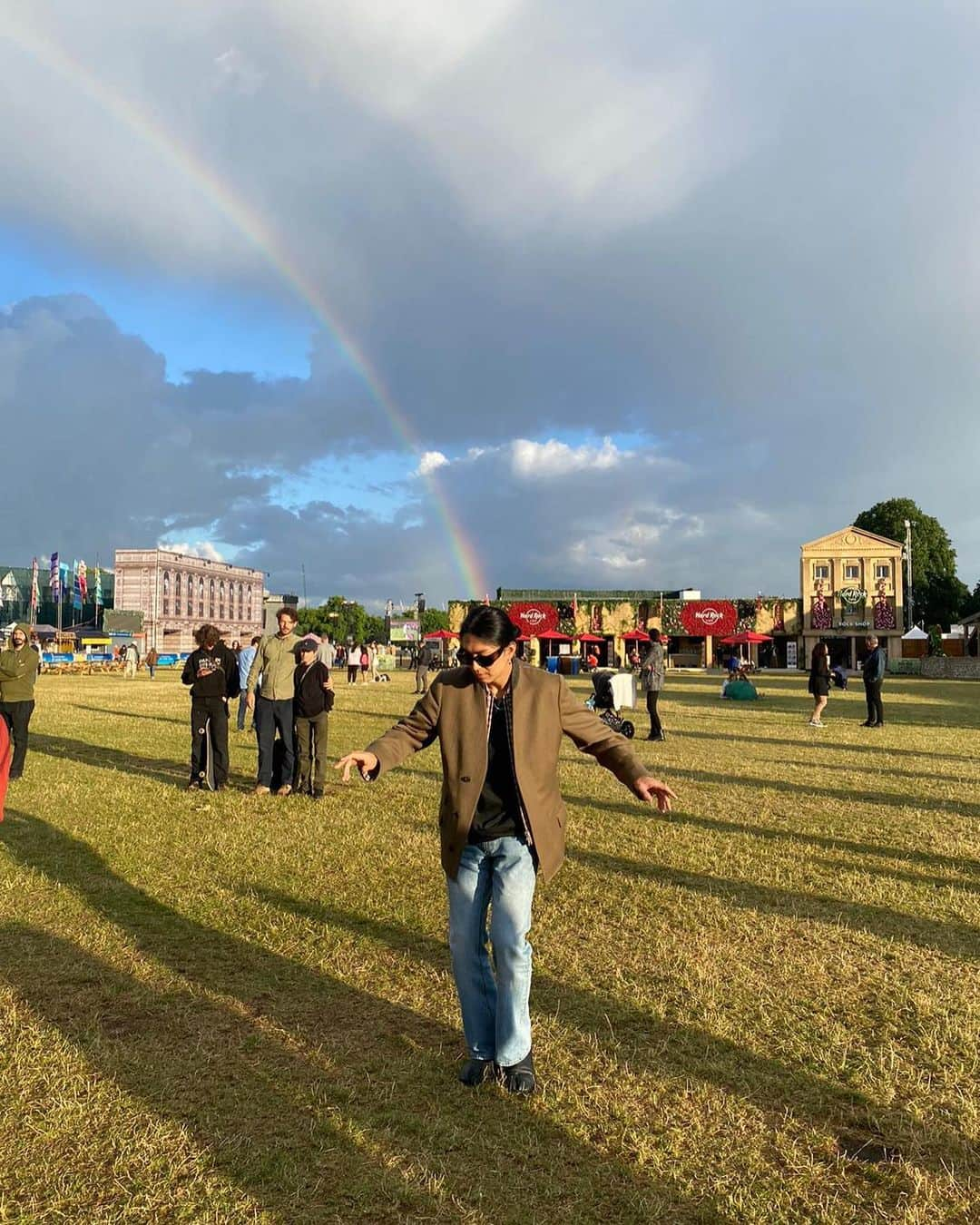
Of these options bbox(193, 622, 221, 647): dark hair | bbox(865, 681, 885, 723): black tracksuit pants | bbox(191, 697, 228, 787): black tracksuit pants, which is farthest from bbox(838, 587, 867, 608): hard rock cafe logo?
bbox(193, 622, 221, 647): dark hair

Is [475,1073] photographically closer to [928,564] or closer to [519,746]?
[519,746]

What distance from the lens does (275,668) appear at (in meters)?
9.79

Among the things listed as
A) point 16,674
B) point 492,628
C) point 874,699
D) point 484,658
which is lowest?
point 874,699

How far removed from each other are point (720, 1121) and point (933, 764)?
11039mm

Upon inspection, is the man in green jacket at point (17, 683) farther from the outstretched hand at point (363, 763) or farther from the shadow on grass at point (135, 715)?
the outstretched hand at point (363, 763)

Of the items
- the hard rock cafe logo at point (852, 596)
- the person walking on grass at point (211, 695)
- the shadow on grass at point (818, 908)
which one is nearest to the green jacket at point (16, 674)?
the person walking on grass at point (211, 695)

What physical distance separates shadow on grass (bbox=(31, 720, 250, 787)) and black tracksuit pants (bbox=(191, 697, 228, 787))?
2.03ft

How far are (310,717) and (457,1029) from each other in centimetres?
613

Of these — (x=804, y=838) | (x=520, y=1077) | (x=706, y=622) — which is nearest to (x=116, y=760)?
(x=804, y=838)

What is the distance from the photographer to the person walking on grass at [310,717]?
9.76 metres

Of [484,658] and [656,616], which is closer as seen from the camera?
[484,658]

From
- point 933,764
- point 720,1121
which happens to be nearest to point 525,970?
point 720,1121

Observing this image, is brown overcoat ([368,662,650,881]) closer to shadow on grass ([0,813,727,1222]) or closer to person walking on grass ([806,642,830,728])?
shadow on grass ([0,813,727,1222])

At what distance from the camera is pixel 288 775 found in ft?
32.7
